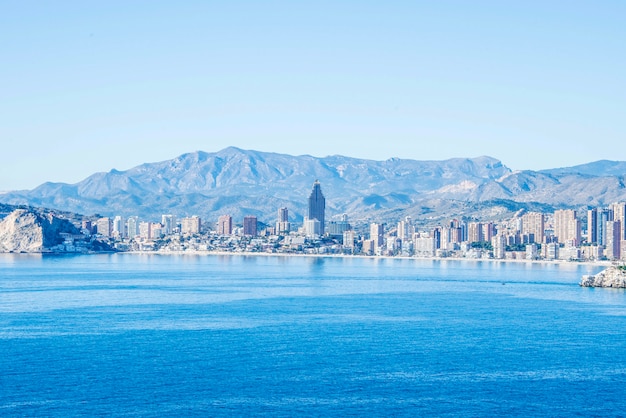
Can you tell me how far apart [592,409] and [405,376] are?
6.44 m

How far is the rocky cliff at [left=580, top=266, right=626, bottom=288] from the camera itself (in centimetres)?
7138

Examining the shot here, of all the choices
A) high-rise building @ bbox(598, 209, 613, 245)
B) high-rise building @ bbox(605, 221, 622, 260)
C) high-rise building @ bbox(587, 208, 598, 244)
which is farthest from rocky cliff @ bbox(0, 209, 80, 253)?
high-rise building @ bbox(598, 209, 613, 245)

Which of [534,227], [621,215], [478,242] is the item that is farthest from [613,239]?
[534,227]

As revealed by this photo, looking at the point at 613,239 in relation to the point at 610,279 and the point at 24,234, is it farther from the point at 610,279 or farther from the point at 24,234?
the point at 24,234

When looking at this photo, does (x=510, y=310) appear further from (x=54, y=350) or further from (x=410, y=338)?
(x=54, y=350)

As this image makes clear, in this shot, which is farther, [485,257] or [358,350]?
[485,257]

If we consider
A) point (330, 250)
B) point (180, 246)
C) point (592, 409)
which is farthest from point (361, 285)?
point (180, 246)

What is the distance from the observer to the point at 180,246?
620 ft

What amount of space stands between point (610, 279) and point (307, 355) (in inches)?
1722

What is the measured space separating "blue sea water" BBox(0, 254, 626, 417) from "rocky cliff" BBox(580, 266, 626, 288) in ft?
29.8

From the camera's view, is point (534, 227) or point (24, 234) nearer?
point (24, 234)

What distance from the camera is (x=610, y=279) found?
238 feet

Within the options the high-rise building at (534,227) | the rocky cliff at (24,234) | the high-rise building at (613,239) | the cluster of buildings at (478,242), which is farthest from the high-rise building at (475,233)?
the rocky cliff at (24,234)

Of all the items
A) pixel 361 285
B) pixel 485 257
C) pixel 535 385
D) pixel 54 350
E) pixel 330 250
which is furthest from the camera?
pixel 330 250
